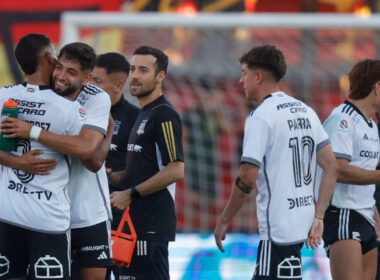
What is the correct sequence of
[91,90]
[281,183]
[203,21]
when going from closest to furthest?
1. [281,183]
2. [91,90]
3. [203,21]

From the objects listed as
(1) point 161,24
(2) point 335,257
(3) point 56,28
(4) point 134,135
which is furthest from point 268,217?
(3) point 56,28

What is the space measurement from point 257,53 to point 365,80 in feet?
3.14

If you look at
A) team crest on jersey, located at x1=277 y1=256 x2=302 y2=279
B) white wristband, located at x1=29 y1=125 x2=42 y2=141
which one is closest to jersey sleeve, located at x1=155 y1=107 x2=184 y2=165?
team crest on jersey, located at x1=277 y1=256 x2=302 y2=279

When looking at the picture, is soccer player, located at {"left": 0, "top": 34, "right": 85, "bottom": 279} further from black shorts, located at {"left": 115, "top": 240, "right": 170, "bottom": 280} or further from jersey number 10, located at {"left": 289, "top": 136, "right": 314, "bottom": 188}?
Result: jersey number 10, located at {"left": 289, "top": 136, "right": 314, "bottom": 188}

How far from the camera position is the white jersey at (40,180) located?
4.61 meters

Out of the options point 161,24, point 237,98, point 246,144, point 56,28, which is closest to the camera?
point 246,144

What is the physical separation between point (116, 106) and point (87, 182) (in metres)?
1.40

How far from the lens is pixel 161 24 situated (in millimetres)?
10391

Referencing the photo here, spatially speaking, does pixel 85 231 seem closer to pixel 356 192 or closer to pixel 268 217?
pixel 268 217

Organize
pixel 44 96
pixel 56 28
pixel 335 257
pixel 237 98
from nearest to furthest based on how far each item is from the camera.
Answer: pixel 44 96, pixel 335 257, pixel 237 98, pixel 56 28

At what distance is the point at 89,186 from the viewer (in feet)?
16.6

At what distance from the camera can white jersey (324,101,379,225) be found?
5.66m

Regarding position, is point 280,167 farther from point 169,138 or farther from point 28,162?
point 28,162

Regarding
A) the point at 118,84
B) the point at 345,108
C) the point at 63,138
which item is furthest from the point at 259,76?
the point at 118,84
